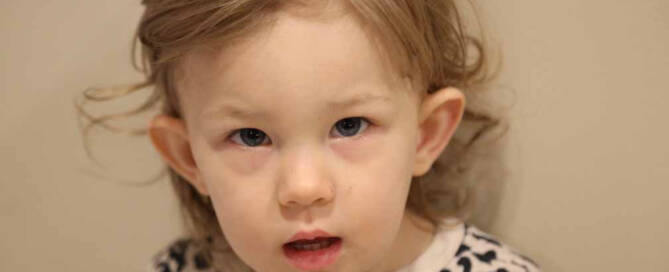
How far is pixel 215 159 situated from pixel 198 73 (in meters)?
0.10

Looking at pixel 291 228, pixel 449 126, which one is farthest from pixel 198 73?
pixel 449 126

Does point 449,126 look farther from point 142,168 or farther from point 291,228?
point 142,168

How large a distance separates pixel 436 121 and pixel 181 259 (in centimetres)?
45

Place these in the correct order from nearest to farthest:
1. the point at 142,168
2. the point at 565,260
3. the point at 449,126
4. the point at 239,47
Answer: the point at 239,47 < the point at 449,126 < the point at 565,260 < the point at 142,168

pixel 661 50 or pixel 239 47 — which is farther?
pixel 661 50

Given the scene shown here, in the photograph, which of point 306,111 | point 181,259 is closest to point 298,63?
point 306,111

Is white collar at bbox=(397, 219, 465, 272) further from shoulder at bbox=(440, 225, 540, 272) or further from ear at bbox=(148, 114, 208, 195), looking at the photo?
ear at bbox=(148, 114, 208, 195)

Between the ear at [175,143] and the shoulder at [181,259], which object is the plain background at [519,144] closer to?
the shoulder at [181,259]

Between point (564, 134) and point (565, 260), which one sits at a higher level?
point (564, 134)

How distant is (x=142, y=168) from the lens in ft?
3.32

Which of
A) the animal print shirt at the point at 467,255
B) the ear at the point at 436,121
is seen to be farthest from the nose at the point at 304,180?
the animal print shirt at the point at 467,255

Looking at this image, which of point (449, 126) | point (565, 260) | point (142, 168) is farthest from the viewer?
point (142, 168)

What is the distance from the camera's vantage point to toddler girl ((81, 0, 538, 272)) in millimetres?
624

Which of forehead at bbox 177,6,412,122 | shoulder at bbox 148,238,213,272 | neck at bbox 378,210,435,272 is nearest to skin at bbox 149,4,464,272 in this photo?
forehead at bbox 177,6,412,122
